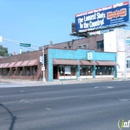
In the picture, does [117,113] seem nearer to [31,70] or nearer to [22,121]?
[22,121]

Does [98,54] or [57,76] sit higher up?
[98,54]

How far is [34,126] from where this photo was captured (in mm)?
8039

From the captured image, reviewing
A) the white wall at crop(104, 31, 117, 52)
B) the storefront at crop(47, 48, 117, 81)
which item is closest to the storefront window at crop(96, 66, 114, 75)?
the storefront at crop(47, 48, 117, 81)

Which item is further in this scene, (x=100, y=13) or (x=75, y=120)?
(x=100, y=13)

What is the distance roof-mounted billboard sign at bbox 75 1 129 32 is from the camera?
53375mm

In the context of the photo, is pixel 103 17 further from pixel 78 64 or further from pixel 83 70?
pixel 78 64

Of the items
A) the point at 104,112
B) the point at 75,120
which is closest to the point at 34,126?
the point at 75,120

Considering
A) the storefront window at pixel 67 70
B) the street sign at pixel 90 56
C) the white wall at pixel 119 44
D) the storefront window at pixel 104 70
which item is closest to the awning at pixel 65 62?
the storefront window at pixel 67 70

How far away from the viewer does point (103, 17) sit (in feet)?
188

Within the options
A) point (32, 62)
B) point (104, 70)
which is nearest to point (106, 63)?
point (104, 70)

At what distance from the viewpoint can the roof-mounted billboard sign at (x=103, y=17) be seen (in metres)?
53.4

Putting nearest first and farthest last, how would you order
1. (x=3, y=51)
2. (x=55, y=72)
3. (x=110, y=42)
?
(x=55, y=72)
(x=110, y=42)
(x=3, y=51)

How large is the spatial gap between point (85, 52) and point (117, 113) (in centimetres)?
3652

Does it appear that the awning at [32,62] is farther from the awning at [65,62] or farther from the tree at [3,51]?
the tree at [3,51]
